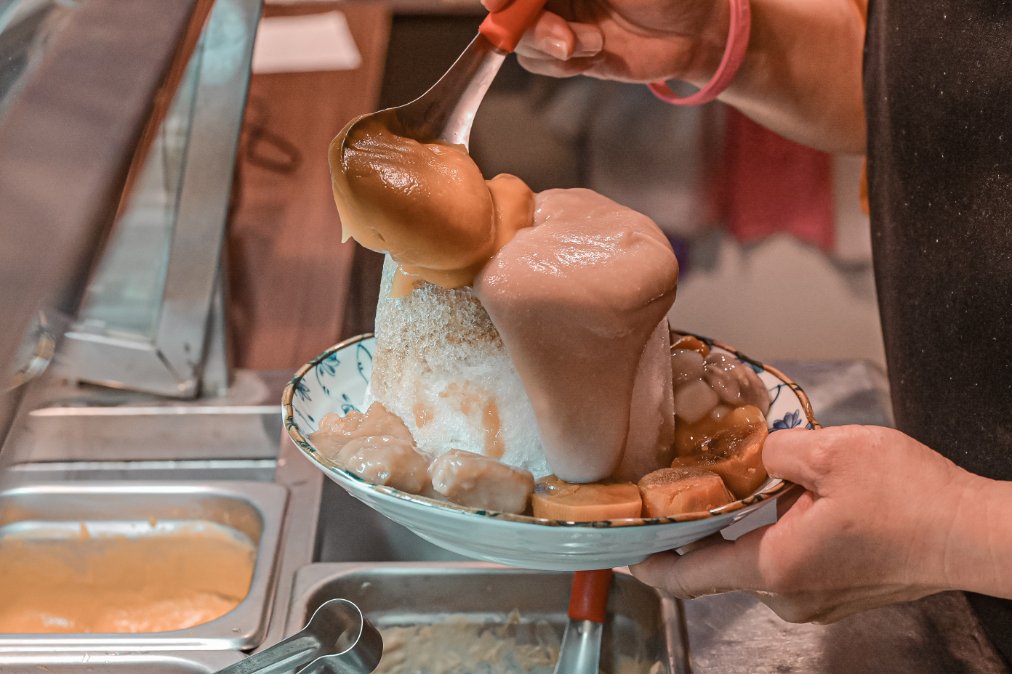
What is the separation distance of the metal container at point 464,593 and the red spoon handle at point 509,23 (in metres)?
0.64

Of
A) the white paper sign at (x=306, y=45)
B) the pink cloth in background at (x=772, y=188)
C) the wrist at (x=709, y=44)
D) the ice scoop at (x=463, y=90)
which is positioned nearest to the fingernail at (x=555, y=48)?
the ice scoop at (x=463, y=90)

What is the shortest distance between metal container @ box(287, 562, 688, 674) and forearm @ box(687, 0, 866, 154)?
79 centimetres

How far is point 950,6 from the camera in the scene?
3.81 ft

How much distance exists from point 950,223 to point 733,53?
430 millimetres

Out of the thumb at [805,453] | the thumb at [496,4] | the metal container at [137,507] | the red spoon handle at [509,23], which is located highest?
the thumb at [496,4]

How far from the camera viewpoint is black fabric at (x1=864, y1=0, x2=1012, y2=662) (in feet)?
3.59

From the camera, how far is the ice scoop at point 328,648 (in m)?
0.95

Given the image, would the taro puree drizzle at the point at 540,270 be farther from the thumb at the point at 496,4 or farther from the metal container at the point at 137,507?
the metal container at the point at 137,507

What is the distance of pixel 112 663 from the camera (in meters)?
1.08

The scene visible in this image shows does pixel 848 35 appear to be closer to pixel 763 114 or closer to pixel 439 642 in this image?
pixel 763 114

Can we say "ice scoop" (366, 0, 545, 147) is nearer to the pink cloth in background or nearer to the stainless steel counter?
the stainless steel counter

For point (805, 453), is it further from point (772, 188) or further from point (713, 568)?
point (772, 188)

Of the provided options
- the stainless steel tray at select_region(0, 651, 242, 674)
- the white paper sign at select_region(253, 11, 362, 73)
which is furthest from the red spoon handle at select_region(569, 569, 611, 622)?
the white paper sign at select_region(253, 11, 362, 73)

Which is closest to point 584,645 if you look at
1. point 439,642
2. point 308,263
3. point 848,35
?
point 439,642
